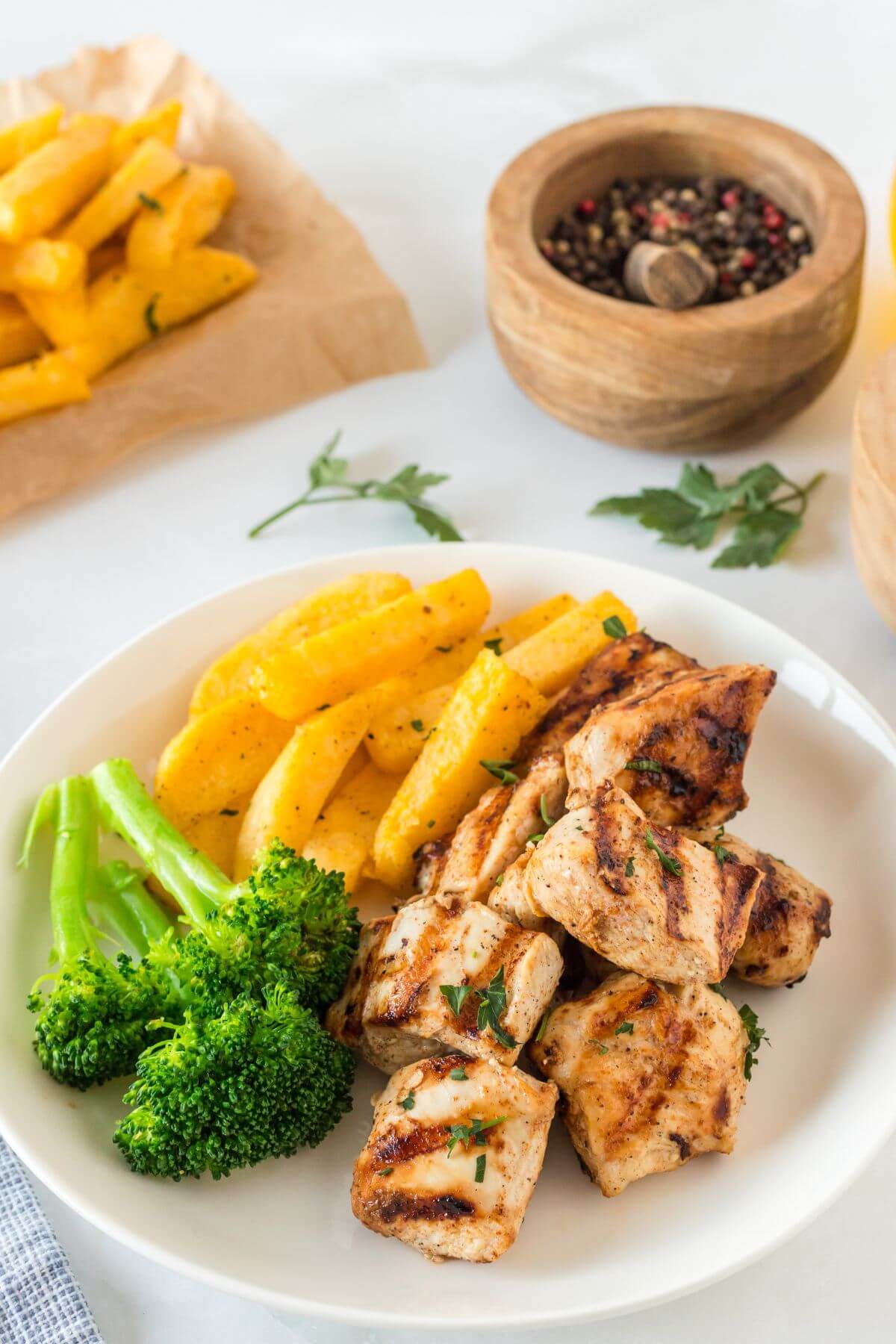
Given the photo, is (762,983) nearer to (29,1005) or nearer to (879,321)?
(29,1005)

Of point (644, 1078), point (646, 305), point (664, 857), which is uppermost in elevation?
point (646, 305)

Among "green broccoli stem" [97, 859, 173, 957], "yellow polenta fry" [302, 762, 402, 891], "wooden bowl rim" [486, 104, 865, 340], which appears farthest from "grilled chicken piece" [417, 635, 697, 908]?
"wooden bowl rim" [486, 104, 865, 340]

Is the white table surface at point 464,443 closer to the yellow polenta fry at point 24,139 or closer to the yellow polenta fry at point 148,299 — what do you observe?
the yellow polenta fry at point 148,299

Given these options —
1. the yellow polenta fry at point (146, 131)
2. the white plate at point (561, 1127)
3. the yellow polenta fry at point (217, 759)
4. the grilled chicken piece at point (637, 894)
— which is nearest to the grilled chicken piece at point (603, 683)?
the white plate at point (561, 1127)

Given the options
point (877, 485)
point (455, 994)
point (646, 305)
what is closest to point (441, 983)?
point (455, 994)

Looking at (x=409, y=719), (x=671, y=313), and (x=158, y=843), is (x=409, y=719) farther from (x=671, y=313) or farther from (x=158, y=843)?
(x=671, y=313)

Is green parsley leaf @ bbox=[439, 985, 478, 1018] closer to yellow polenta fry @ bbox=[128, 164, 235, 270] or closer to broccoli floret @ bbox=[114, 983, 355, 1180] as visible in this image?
broccoli floret @ bbox=[114, 983, 355, 1180]
